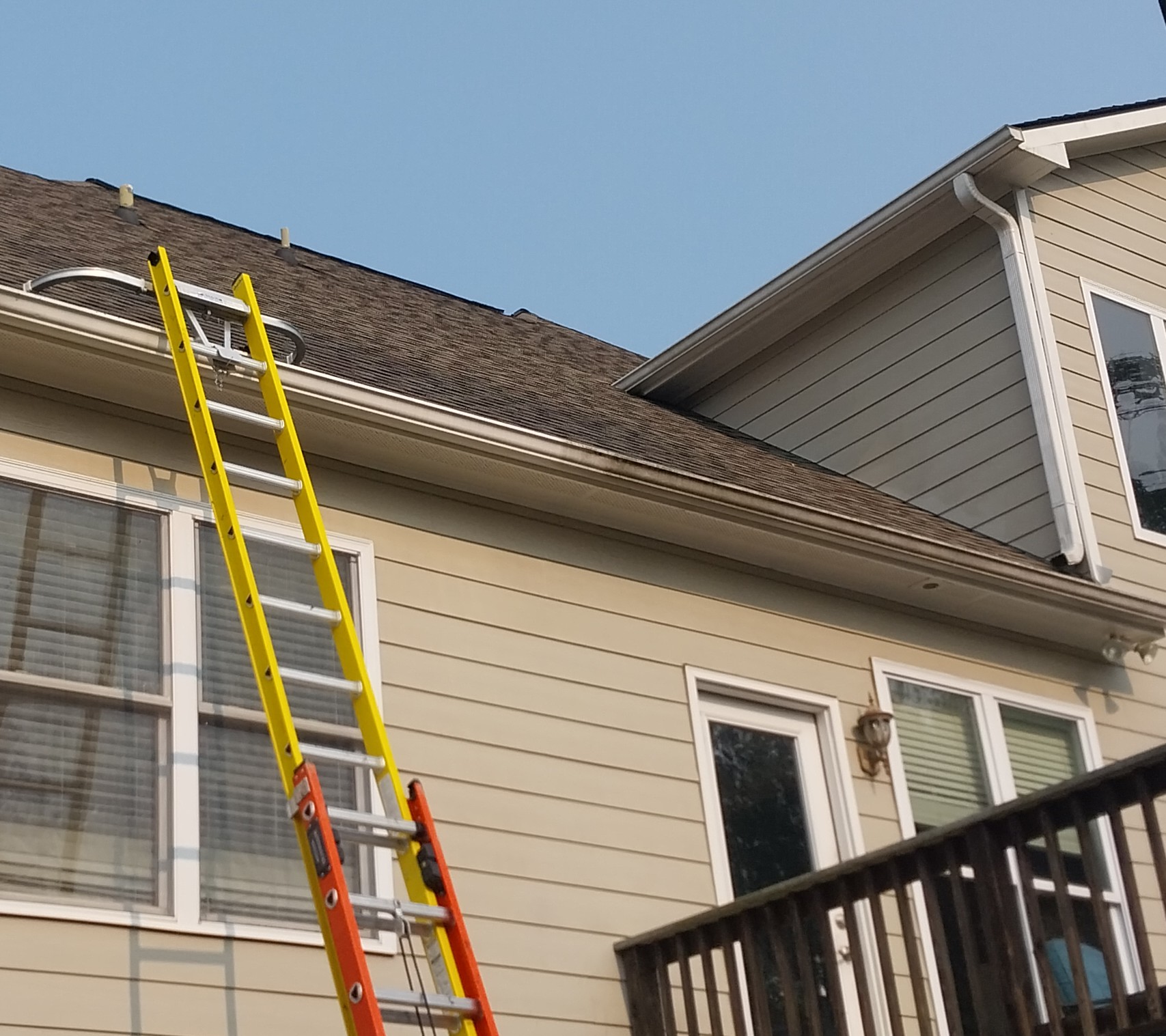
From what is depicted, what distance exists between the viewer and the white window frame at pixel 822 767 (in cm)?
702

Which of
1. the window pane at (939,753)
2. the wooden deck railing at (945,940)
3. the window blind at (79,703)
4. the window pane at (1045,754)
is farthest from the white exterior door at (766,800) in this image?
the window blind at (79,703)

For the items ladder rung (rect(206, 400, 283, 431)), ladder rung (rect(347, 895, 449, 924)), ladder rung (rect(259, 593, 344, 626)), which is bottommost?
ladder rung (rect(347, 895, 449, 924))

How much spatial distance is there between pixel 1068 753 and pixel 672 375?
3.57 meters

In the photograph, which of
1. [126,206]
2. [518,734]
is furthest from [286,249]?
[518,734]

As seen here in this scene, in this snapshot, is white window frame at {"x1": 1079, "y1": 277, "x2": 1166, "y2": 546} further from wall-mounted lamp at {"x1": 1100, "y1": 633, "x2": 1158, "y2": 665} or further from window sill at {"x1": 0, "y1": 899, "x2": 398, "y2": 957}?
window sill at {"x1": 0, "y1": 899, "x2": 398, "y2": 957}

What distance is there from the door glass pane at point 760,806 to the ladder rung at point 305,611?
2486mm

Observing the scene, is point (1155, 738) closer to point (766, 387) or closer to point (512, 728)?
point (766, 387)

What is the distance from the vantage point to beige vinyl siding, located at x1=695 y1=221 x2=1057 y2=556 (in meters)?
9.27

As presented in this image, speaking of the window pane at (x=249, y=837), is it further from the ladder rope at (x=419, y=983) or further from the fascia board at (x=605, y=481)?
the fascia board at (x=605, y=481)

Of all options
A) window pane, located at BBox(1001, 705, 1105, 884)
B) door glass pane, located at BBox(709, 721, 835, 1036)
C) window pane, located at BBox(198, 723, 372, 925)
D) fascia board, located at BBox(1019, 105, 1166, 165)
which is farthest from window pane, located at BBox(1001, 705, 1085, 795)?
window pane, located at BBox(198, 723, 372, 925)

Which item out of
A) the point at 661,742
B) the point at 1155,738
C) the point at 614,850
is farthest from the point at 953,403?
the point at 614,850

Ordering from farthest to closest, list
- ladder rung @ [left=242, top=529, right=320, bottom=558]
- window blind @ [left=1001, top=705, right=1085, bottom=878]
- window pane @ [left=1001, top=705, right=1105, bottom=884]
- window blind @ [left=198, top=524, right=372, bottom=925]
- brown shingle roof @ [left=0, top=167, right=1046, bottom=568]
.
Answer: window blind @ [left=1001, top=705, right=1085, bottom=878]
window pane @ [left=1001, top=705, right=1105, bottom=884]
brown shingle roof @ [left=0, top=167, right=1046, bottom=568]
ladder rung @ [left=242, top=529, right=320, bottom=558]
window blind @ [left=198, top=524, right=372, bottom=925]

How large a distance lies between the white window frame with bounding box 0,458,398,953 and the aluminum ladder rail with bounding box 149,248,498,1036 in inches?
18.1

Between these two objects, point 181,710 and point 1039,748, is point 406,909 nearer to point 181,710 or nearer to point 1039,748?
point 181,710
